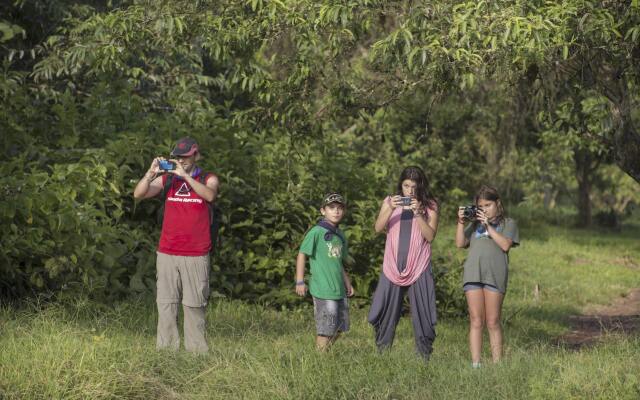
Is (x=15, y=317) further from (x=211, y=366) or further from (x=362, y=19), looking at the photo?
(x=362, y=19)

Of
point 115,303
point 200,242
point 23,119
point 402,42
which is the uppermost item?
point 402,42

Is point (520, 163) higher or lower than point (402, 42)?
lower

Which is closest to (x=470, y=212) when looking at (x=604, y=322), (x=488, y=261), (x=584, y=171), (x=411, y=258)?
(x=488, y=261)

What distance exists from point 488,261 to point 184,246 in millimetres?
2287

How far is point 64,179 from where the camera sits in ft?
31.4

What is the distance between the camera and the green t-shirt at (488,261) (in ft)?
25.7

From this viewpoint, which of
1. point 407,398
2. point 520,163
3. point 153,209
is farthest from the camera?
point 520,163

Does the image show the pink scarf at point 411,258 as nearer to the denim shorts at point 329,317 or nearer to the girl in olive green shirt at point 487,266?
the girl in olive green shirt at point 487,266

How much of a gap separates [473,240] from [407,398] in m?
2.03

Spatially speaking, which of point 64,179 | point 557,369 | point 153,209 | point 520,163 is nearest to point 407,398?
point 557,369

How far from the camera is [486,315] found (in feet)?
26.1

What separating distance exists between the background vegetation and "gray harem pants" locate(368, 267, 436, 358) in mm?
1574

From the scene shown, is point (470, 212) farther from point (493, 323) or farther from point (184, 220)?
point (184, 220)

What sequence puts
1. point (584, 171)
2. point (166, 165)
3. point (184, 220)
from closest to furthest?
point (166, 165) → point (184, 220) → point (584, 171)
